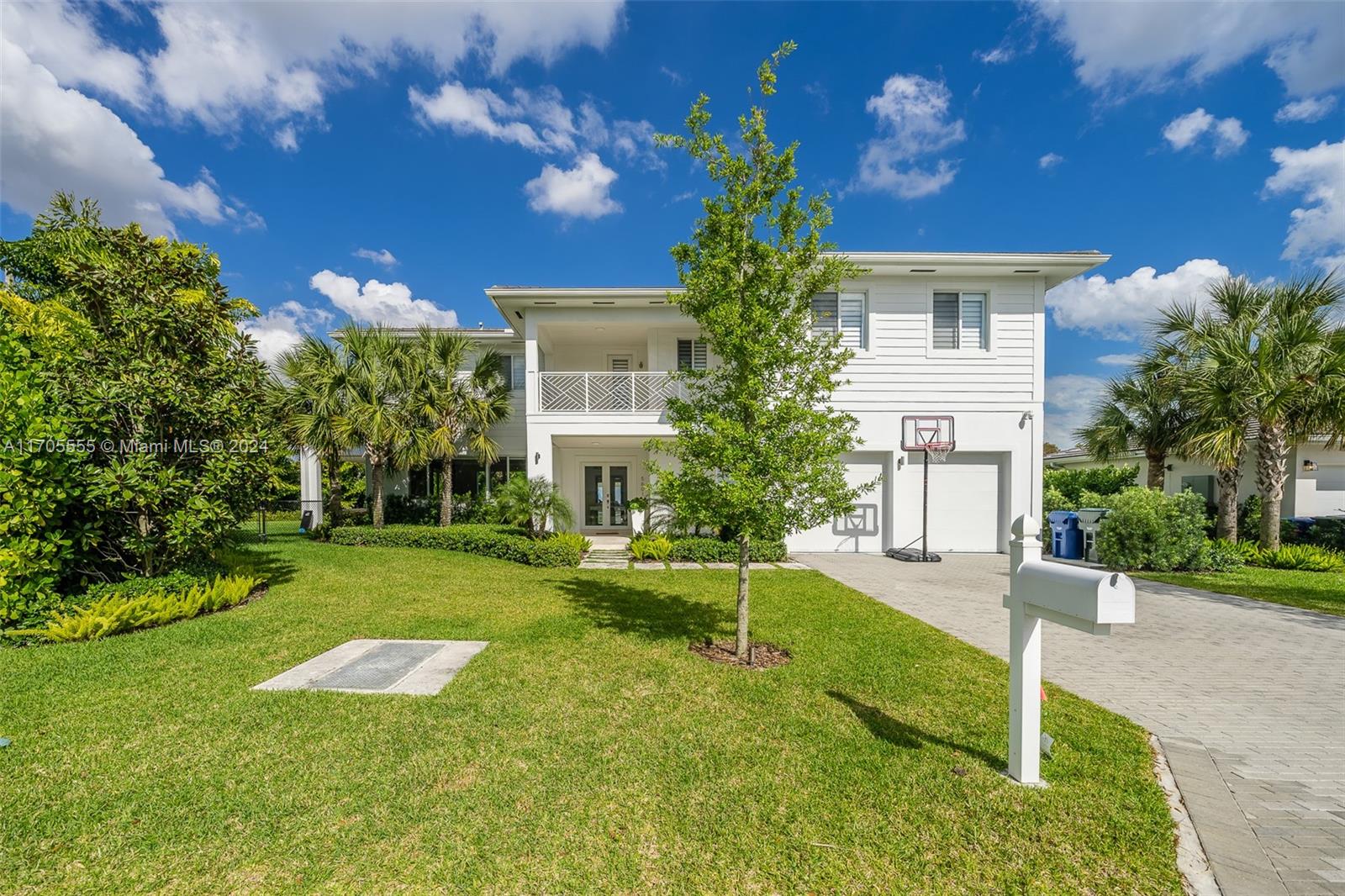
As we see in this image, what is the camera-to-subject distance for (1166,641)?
20.7ft

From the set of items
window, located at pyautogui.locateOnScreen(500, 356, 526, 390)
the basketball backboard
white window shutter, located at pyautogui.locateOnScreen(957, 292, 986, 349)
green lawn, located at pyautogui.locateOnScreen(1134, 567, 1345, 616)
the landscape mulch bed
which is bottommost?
green lawn, located at pyautogui.locateOnScreen(1134, 567, 1345, 616)

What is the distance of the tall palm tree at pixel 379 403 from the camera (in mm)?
13648

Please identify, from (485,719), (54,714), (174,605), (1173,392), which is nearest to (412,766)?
(485,719)

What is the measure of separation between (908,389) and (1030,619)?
11.5 metres

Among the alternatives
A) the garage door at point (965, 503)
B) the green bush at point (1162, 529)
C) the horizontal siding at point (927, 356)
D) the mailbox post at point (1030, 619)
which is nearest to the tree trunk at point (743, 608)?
the mailbox post at point (1030, 619)

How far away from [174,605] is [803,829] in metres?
8.03

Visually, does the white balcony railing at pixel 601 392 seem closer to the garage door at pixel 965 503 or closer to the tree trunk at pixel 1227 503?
the garage door at pixel 965 503

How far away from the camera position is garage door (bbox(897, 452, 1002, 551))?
13.9 meters

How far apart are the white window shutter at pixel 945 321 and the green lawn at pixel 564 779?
9.99 metres

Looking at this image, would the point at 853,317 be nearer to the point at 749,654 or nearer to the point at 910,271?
the point at 910,271

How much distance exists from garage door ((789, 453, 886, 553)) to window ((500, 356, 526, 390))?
10.1 meters

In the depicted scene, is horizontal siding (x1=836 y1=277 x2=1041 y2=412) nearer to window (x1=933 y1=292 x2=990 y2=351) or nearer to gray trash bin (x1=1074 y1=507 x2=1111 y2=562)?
window (x1=933 y1=292 x2=990 y2=351)

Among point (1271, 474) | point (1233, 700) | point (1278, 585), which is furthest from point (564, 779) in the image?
point (1271, 474)

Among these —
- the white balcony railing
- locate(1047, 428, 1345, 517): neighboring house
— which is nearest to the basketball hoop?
the white balcony railing
